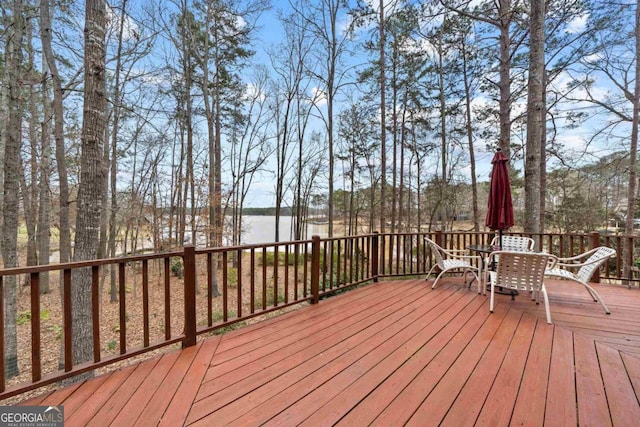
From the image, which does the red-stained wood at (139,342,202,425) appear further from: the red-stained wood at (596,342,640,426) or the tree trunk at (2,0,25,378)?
the tree trunk at (2,0,25,378)

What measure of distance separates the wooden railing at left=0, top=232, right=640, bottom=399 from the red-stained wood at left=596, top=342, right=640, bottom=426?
229 centimetres

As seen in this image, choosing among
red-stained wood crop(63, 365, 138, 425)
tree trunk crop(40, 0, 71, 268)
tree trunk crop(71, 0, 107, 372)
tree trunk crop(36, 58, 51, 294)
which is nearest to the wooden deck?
red-stained wood crop(63, 365, 138, 425)

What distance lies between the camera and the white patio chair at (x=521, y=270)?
116 inches

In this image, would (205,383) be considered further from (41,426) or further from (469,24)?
(469,24)

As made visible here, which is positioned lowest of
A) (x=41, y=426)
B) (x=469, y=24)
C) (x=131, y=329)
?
(x=131, y=329)

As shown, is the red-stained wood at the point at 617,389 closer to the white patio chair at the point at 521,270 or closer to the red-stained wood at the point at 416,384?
the red-stained wood at the point at 416,384

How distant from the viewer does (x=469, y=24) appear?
842cm

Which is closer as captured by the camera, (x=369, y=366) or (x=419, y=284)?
(x=369, y=366)

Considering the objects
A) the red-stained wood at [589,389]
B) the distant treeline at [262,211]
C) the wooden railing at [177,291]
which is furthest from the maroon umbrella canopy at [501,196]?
the distant treeline at [262,211]

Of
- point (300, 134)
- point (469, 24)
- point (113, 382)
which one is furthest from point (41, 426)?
point (469, 24)

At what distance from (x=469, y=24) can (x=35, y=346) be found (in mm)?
11433

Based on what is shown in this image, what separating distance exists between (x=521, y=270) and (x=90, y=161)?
16.1ft

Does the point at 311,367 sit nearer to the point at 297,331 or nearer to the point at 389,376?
the point at 389,376

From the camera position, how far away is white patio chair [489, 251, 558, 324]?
9.69ft
